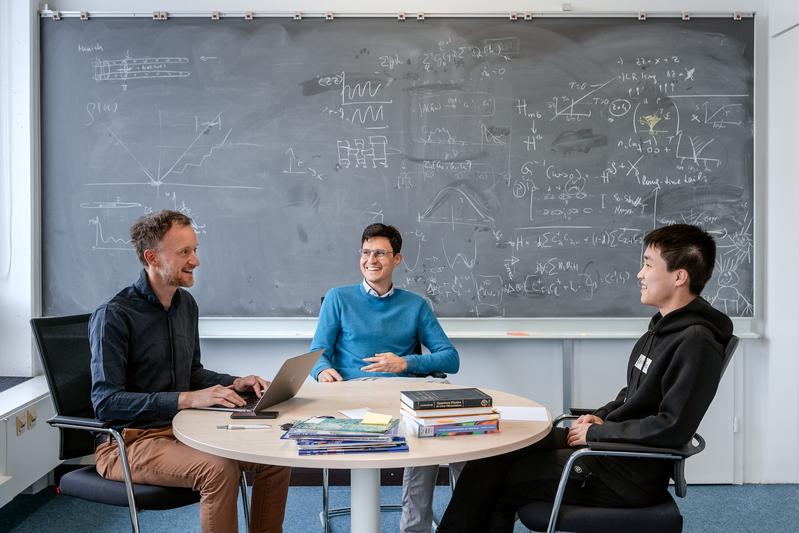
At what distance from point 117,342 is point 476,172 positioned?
83.7 inches

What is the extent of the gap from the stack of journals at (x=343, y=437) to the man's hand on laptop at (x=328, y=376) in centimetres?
84

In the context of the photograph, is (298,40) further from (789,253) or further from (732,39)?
(789,253)

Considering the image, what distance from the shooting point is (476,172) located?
386 centimetres

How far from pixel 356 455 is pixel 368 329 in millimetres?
1352

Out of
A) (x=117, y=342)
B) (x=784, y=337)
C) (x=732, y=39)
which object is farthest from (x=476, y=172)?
(x=117, y=342)

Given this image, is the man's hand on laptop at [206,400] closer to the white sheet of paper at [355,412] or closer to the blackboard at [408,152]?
the white sheet of paper at [355,412]

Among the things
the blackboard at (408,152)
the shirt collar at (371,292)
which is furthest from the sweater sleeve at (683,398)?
the blackboard at (408,152)

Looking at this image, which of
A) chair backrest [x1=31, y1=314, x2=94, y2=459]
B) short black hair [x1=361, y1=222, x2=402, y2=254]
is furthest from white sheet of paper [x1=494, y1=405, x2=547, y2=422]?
chair backrest [x1=31, y1=314, x2=94, y2=459]

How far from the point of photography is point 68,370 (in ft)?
8.48

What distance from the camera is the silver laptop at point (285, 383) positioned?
7.30 feet

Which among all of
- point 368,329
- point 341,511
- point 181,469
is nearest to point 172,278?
point 181,469

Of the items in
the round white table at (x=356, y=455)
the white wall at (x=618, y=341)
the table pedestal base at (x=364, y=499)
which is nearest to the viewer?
the round white table at (x=356, y=455)

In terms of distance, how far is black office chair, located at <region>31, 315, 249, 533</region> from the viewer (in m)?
2.31

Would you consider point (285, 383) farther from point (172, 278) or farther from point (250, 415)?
point (172, 278)
